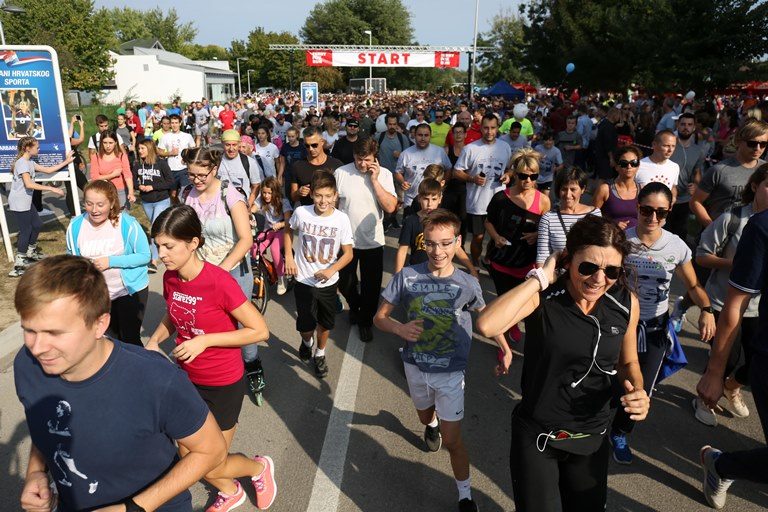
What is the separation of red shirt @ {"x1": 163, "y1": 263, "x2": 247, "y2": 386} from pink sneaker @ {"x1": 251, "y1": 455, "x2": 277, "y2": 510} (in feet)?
1.89

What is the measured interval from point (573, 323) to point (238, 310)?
1.79 metres

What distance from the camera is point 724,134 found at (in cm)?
1132

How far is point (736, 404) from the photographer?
4328 millimetres

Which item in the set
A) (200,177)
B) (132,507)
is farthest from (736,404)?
(200,177)

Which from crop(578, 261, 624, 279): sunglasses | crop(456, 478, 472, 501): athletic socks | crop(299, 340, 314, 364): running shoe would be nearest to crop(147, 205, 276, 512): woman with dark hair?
crop(456, 478, 472, 501): athletic socks

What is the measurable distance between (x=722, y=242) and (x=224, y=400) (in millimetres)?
3690

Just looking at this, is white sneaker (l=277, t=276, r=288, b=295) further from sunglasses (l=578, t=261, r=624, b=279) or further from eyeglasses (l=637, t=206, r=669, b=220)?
sunglasses (l=578, t=261, r=624, b=279)

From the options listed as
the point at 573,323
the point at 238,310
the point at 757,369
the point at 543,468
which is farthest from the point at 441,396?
the point at 757,369

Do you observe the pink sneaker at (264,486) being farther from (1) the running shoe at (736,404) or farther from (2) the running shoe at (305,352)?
(1) the running shoe at (736,404)

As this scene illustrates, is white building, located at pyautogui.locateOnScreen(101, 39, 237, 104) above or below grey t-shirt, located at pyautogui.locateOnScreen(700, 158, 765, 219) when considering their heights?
above

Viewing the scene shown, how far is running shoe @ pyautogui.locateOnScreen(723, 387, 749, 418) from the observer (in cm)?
429

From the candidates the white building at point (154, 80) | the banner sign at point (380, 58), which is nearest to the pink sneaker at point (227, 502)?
the banner sign at point (380, 58)

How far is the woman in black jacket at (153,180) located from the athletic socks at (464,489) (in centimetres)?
608

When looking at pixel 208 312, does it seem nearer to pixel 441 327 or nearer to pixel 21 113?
pixel 441 327
